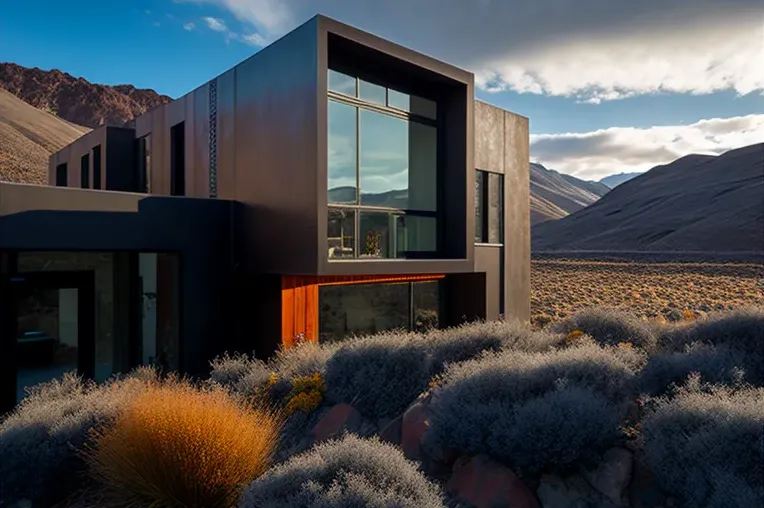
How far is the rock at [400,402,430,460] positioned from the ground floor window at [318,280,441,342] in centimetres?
527

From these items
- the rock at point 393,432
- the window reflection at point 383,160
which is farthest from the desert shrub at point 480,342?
the window reflection at point 383,160

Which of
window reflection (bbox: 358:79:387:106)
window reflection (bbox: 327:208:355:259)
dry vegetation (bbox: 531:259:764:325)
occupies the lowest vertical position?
dry vegetation (bbox: 531:259:764:325)

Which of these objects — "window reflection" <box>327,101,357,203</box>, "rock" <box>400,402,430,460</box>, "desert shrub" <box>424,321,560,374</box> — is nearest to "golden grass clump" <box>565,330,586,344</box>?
"desert shrub" <box>424,321,560,374</box>

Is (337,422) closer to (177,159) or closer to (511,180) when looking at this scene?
(177,159)

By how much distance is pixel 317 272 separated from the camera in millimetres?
8867

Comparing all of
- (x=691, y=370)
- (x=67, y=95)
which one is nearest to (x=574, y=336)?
(x=691, y=370)

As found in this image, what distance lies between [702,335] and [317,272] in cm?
594

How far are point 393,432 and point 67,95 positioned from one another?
122 m

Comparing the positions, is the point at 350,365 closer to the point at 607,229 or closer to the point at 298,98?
the point at 298,98

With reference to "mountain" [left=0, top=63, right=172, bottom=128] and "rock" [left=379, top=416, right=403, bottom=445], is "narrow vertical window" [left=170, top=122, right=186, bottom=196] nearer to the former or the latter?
"rock" [left=379, top=416, right=403, bottom=445]

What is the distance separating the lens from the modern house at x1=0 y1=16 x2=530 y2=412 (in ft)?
28.8

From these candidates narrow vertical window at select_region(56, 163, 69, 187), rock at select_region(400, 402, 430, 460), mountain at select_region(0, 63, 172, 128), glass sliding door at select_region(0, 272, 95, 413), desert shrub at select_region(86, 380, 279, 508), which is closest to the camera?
desert shrub at select_region(86, 380, 279, 508)

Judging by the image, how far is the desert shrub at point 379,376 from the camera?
6.13 meters

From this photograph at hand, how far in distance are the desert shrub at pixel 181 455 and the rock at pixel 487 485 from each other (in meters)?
1.80
